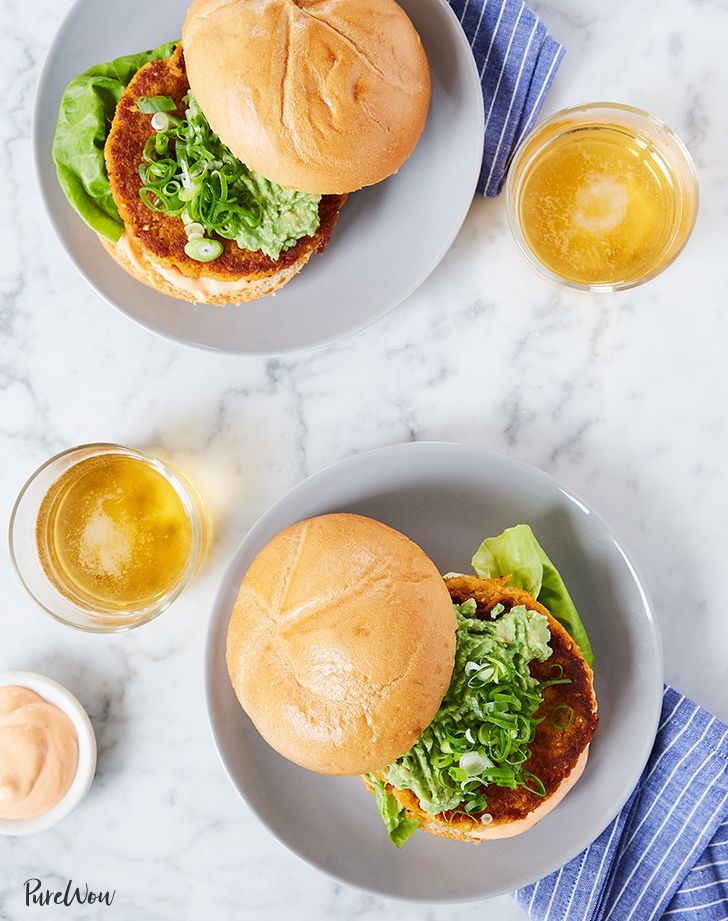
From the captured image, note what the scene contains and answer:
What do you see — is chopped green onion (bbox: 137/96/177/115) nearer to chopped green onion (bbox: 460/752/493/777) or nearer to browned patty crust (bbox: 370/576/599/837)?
browned patty crust (bbox: 370/576/599/837)

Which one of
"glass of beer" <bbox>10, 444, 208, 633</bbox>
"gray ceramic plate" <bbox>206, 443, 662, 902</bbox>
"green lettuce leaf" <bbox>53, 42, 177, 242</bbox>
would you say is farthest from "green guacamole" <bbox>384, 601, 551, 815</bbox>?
"green lettuce leaf" <bbox>53, 42, 177, 242</bbox>

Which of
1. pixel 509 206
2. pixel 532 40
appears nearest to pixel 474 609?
pixel 509 206

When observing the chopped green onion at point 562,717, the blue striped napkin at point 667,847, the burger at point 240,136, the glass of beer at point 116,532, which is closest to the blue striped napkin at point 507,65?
the burger at point 240,136

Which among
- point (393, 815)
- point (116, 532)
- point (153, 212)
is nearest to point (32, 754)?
point (116, 532)

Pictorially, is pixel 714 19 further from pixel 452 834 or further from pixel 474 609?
pixel 452 834

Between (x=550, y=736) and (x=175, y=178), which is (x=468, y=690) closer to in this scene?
(x=550, y=736)

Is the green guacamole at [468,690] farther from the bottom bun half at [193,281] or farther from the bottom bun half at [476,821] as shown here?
the bottom bun half at [193,281]
